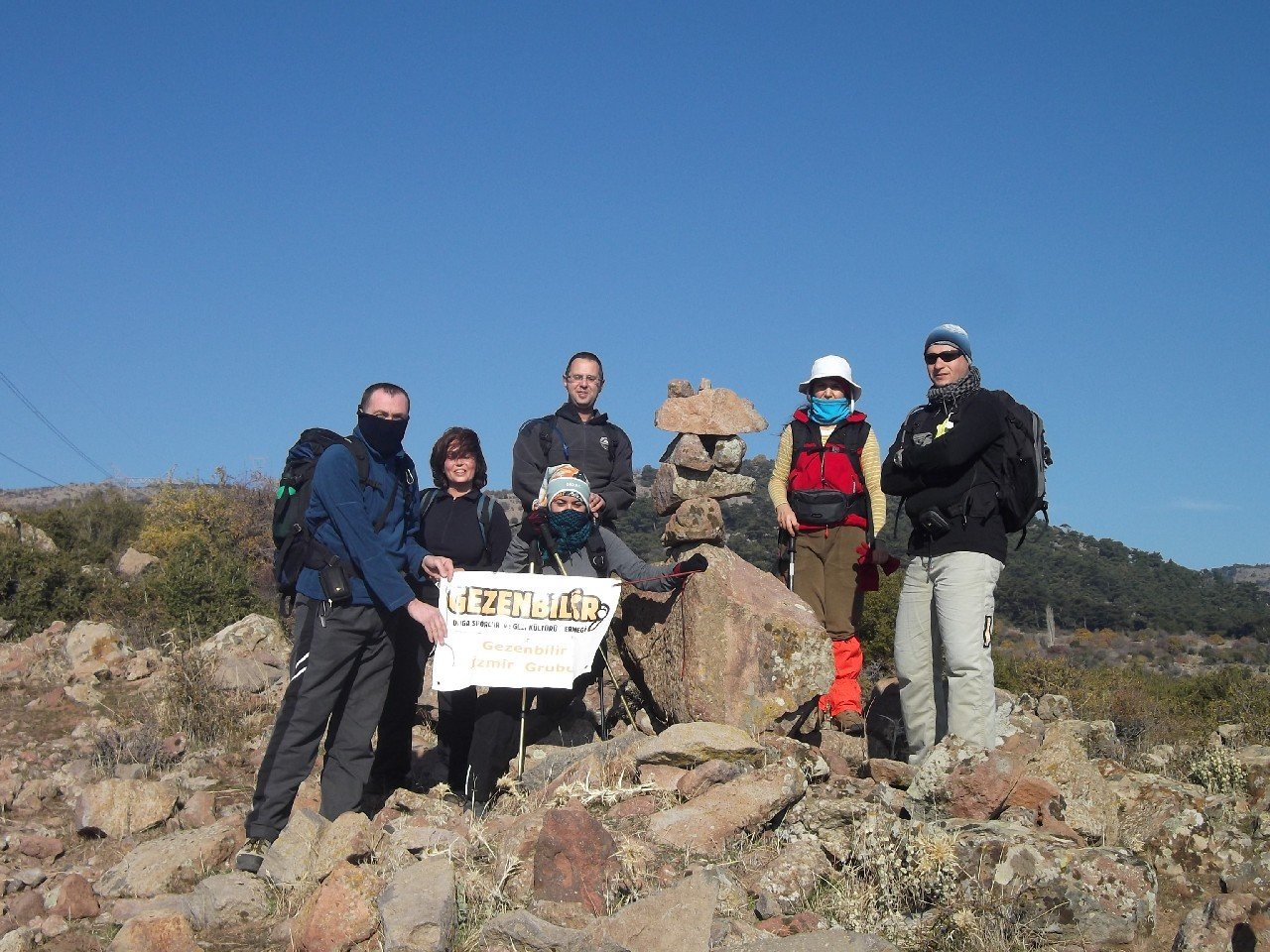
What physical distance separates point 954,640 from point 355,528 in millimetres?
3245

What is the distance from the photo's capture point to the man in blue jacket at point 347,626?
5.56 m

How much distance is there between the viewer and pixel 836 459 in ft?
22.6

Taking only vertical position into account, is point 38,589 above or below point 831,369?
below

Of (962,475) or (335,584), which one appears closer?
(335,584)

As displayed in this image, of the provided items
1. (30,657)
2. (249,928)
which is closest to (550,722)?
(249,928)

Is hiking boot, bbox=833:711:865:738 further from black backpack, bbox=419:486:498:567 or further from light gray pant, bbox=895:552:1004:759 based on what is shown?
black backpack, bbox=419:486:498:567

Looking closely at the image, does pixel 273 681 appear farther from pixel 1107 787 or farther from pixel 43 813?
pixel 1107 787

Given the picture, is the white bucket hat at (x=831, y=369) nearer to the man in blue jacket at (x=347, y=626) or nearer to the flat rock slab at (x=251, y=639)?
the man in blue jacket at (x=347, y=626)

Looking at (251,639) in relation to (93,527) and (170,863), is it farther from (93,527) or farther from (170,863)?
(93,527)

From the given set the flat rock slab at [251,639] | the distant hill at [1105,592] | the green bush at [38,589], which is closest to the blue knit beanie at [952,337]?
the flat rock slab at [251,639]

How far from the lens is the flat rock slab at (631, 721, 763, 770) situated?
18.4ft

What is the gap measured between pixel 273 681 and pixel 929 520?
23.6ft

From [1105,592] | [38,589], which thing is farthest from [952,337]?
[1105,592]

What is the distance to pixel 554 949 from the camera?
3.80 meters
